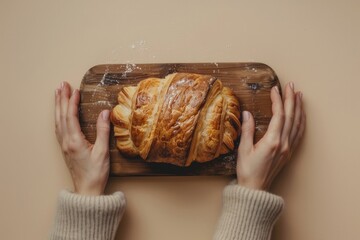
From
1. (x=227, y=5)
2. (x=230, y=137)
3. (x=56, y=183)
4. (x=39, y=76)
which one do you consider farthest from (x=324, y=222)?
(x=39, y=76)

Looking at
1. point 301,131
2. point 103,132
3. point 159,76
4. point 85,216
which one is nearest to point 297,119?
point 301,131

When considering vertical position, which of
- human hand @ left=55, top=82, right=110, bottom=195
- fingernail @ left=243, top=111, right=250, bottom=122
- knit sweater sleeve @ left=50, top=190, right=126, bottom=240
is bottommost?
knit sweater sleeve @ left=50, top=190, right=126, bottom=240

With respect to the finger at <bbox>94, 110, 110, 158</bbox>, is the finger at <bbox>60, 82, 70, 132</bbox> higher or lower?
higher

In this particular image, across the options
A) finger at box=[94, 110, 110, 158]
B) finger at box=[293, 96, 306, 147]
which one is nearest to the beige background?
finger at box=[293, 96, 306, 147]

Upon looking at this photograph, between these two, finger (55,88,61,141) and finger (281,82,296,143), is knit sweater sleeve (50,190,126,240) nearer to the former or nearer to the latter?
finger (55,88,61,141)

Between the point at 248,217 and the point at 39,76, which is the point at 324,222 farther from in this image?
the point at 39,76
